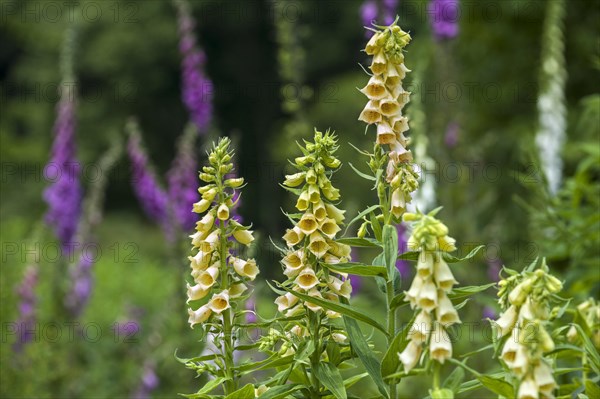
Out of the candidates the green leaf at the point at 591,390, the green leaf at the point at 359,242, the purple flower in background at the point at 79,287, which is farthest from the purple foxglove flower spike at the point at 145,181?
the green leaf at the point at 591,390

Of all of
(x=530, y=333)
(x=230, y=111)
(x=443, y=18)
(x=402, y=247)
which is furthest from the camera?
(x=230, y=111)

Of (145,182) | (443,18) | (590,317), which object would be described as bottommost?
(590,317)

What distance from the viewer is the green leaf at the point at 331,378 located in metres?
1.38

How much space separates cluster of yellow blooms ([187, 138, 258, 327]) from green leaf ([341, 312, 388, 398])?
0.63 ft

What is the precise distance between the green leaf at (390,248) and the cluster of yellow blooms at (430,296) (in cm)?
10

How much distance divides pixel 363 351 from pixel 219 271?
0.29 metres

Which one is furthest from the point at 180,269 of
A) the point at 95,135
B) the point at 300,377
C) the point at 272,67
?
the point at 272,67

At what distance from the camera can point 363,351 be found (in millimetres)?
1441

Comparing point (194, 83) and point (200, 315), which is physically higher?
point (194, 83)

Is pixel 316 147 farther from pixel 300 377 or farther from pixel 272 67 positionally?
pixel 272 67

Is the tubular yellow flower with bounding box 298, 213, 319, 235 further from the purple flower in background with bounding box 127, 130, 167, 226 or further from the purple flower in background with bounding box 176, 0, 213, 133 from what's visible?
the purple flower in background with bounding box 176, 0, 213, 133

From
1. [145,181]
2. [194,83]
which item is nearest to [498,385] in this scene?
[145,181]

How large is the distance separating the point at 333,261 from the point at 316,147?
0.63 feet

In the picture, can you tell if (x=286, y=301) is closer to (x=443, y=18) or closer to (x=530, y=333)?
(x=530, y=333)
